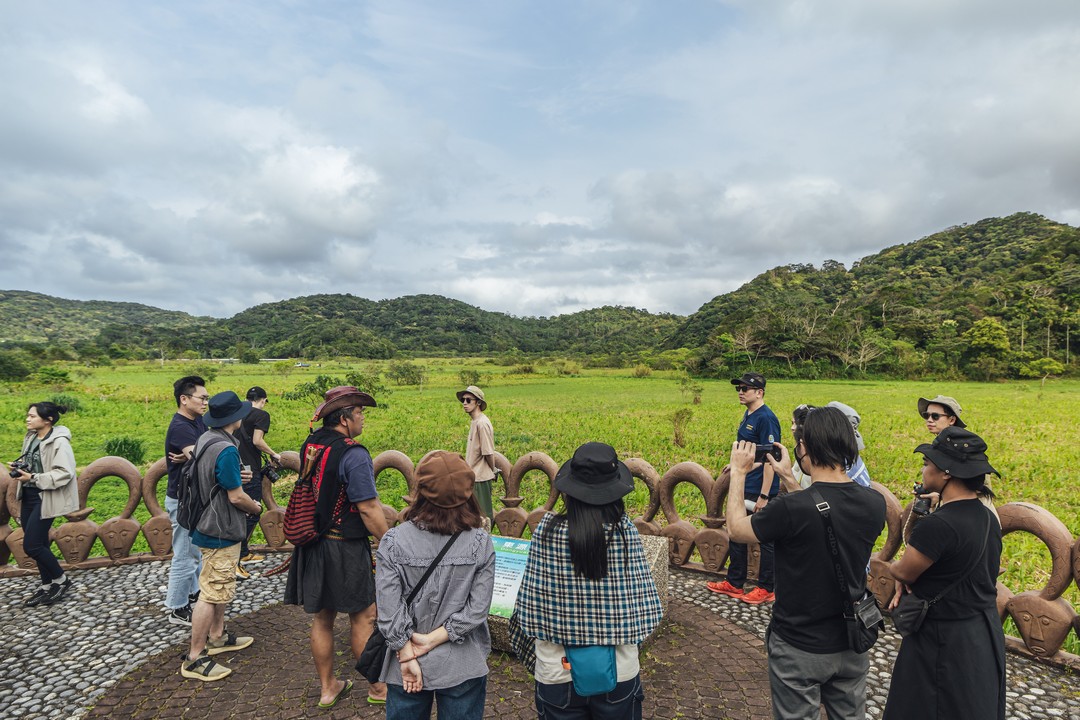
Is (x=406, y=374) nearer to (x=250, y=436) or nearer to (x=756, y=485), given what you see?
(x=250, y=436)

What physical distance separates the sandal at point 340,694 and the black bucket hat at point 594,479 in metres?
2.56

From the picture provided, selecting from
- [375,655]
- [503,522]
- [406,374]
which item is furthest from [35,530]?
[406,374]

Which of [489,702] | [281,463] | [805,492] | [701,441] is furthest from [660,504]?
[701,441]

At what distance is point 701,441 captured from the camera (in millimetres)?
16594

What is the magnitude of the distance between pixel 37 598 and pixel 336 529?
4.15 meters

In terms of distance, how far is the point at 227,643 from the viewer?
14.1 feet

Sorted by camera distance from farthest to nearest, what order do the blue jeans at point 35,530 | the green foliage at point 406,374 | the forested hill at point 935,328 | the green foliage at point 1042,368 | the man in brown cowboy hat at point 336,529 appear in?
the forested hill at point 935,328 → the green foliage at point 406,374 → the green foliage at point 1042,368 → the blue jeans at point 35,530 → the man in brown cowboy hat at point 336,529

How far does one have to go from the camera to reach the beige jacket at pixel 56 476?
5.02m

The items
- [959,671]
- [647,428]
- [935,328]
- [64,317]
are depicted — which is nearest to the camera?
[959,671]

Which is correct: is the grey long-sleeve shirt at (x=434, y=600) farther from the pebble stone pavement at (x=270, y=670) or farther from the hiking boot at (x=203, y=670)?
the hiking boot at (x=203, y=670)

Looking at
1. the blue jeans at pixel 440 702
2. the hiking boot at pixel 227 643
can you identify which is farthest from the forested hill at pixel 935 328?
the blue jeans at pixel 440 702

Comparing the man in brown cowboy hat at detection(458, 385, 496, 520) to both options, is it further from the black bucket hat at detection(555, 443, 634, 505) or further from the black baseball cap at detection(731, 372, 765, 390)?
the black bucket hat at detection(555, 443, 634, 505)

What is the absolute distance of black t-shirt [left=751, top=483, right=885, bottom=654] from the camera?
2.33 m

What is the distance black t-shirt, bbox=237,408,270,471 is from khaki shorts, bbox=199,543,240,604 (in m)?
2.23
